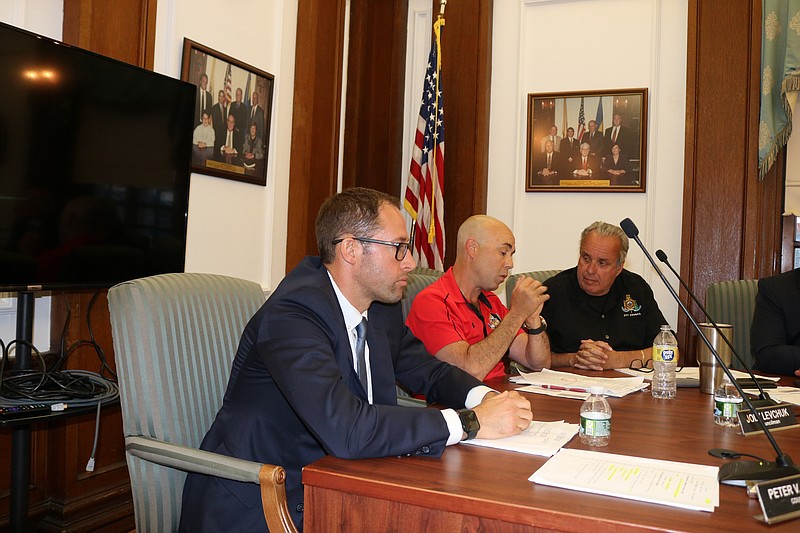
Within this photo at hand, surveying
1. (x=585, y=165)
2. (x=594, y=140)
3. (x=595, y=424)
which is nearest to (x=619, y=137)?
(x=594, y=140)

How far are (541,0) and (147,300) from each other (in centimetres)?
379

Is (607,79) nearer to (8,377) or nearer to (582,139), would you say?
(582,139)

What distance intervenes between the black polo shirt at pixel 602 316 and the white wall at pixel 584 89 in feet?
3.52

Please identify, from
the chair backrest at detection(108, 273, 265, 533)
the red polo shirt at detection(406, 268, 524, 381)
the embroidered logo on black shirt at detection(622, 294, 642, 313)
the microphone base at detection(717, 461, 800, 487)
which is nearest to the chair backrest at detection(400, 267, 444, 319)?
the red polo shirt at detection(406, 268, 524, 381)

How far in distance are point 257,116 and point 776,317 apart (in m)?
2.70

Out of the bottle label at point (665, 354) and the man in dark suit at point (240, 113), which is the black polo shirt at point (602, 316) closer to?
the bottle label at point (665, 354)

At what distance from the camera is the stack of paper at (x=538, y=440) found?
4.77ft

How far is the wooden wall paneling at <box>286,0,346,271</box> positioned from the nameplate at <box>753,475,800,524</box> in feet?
10.9

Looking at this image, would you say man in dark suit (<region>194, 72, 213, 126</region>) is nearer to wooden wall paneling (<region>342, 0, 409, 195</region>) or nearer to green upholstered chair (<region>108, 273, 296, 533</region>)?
wooden wall paneling (<region>342, 0, 409, 195</region>)

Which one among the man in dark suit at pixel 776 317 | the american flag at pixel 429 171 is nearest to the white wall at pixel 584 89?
the american flag at pixel 429 171

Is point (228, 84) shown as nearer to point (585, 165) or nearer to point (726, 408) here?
point (585, 165)

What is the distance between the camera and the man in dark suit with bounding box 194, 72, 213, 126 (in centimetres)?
338

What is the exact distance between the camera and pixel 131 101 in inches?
106

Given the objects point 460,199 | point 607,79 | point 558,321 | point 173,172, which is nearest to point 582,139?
point 607,79
